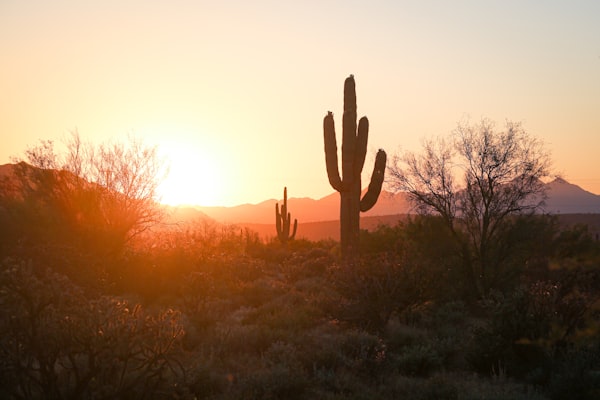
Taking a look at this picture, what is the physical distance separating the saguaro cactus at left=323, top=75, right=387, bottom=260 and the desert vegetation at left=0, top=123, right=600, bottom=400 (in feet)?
7.50

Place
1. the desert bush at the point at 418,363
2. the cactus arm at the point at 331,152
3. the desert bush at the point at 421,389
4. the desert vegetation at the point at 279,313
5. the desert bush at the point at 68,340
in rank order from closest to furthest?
the desert bush at the point at 68,340 → the desert vegetation at the point at 279,313 → the desert bush at the point at 421,389 → the desert bush at the point at 418,363 → the cactus arm at the point at 331,152

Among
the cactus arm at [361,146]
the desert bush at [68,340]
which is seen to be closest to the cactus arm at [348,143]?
the cactus arm at [361,146]

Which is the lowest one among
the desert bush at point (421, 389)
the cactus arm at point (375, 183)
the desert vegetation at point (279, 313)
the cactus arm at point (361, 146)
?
the desert bush at point (421, 389)

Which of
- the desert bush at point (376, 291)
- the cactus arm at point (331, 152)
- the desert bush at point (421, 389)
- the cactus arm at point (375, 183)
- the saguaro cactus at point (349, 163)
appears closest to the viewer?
the desert bush at point (421, 389)

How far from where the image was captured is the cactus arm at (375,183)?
19.6 meters

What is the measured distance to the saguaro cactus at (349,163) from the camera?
61.0ft

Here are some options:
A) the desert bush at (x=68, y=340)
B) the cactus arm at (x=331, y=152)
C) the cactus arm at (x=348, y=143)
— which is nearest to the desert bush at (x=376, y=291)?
the cactus arm at (x=348, y=143)

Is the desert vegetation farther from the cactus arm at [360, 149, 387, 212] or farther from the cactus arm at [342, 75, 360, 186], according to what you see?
the cactus arm at [342, 75, 360, 186]

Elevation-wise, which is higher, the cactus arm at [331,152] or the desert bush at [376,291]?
the cactus arm at [331,152]

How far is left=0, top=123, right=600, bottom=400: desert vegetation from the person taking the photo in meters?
6.24

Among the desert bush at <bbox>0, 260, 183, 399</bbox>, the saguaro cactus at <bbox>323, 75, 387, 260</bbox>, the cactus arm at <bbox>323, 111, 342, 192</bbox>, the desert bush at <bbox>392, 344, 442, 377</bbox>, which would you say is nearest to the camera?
the desert bush at <bbox>0, 260, 183, 399</bbox>

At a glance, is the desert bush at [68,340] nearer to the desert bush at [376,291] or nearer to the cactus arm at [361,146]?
the desert bush at [376,291]

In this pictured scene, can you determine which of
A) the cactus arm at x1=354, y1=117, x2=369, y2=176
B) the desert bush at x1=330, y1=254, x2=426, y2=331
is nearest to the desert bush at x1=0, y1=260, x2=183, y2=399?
the desert bush at x1=330, y1=254, x2=426, y2=331

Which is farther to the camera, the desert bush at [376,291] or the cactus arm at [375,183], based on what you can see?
the cactus arm at [375,183]
